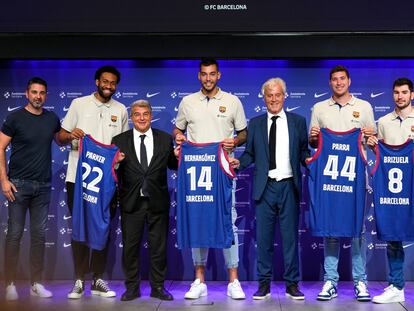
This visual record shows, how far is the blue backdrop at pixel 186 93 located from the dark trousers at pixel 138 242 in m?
1.08

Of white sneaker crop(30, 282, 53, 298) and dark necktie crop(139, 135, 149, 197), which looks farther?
white sneaker crop(30, 282, 53, 298)

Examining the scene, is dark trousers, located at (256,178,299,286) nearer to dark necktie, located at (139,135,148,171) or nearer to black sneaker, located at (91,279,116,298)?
dark necktie, located at (139,135,148,171)

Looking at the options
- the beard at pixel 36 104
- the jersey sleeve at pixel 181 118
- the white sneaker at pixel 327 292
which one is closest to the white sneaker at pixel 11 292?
the beard at pixel 36 104

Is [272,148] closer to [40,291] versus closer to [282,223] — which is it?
[282,223]

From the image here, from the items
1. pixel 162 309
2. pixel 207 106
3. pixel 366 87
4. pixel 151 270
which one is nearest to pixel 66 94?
pixel 207 106

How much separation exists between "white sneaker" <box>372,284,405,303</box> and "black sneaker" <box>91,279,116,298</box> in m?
2.27

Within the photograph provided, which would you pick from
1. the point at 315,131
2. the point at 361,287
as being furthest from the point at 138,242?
the point at 361,287

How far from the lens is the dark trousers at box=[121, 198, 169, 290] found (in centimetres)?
525

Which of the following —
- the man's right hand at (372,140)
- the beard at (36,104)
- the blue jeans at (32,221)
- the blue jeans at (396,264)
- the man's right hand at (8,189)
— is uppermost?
the beard at (36,104)

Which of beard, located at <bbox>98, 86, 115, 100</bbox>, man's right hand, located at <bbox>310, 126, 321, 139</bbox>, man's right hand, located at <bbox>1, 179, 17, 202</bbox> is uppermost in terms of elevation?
beard, located at <bbox>98, 86, 115, 100</bbox>

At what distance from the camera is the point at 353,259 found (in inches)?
208

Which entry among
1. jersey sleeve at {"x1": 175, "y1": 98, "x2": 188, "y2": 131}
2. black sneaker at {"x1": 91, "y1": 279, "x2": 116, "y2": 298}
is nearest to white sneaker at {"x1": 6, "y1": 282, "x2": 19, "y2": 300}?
black sneaker at {"x1": 91, "y1": 279, "x2": 116, "y2": 298}

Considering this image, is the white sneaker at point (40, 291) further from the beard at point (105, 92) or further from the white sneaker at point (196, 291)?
the beard at point (105, 92)

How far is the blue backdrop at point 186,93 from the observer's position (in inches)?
247
